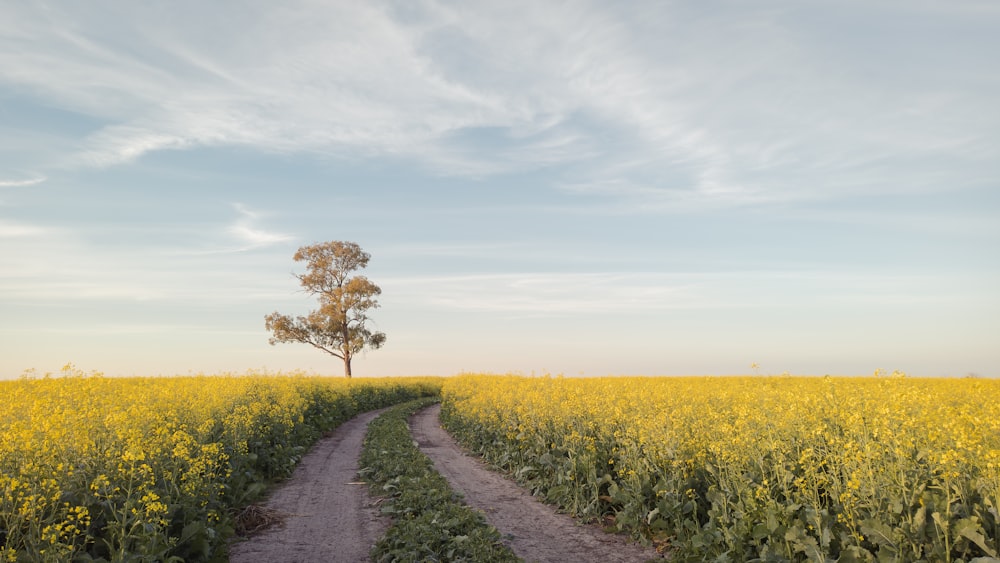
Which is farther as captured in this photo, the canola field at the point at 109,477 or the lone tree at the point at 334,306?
the lone tree at the point at 334,306

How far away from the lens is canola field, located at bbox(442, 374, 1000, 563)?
267 inches

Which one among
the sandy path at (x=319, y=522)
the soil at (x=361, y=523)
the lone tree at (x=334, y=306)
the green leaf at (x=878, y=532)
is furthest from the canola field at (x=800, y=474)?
the lone tree at (x=334, y=306)

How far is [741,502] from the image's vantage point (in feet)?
28.6

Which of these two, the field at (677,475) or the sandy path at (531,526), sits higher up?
the field at (677,475)

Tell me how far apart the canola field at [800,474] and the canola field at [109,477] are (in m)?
7.33

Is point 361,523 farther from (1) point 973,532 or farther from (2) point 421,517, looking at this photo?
(1) point 973,532

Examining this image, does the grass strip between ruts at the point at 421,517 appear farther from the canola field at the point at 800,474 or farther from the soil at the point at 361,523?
the canola field at the point at 800,474

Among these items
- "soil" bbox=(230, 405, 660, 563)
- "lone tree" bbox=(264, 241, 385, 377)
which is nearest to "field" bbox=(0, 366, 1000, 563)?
"soil" bbox=(230, 405, 660, 563)

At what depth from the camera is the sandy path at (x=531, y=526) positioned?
10.5m

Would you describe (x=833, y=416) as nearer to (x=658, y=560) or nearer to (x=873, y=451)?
(x=873, y=451)

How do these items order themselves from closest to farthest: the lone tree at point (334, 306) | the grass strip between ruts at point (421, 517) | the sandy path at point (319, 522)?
the grass strip between ruts at point (421, 517) < the sandy path at point (319, 522) < the lone tree at point (334, 306)

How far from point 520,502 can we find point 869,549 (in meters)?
8.42

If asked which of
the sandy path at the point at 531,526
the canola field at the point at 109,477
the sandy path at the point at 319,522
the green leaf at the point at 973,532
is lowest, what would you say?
the sandy path at the point at 531,526

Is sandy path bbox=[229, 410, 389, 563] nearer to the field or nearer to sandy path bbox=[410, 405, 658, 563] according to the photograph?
the field
